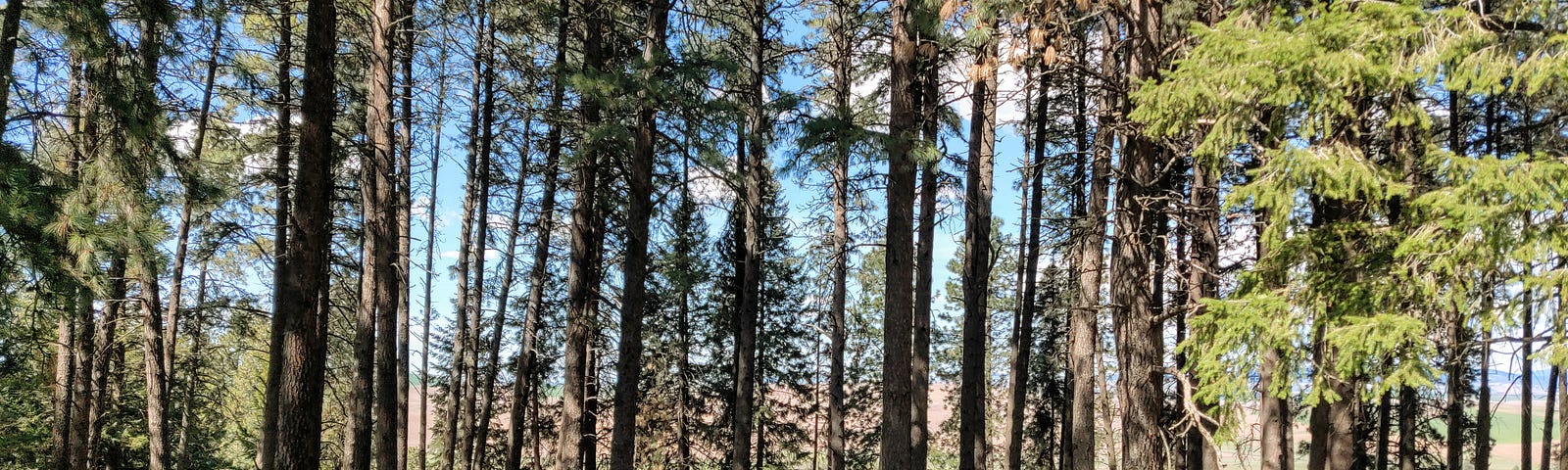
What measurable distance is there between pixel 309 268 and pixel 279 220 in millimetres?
6871

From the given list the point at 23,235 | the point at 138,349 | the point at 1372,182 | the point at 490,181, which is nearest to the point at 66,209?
the point at 23,235

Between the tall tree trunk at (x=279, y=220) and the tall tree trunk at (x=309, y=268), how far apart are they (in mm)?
180

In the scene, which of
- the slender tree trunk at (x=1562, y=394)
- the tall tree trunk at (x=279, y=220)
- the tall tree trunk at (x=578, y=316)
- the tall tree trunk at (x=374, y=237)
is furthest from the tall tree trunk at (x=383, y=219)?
the slender tree trunk at (x=1562, y=394)

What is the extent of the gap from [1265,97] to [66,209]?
9416mm

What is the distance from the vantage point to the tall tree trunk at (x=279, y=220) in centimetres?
886

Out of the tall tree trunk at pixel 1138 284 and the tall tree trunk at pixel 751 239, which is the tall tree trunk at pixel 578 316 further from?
the tall tree trunk at pixel 1138 284

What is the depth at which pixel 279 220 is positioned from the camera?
1280cm

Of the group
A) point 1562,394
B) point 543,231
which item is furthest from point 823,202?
point 1562,394

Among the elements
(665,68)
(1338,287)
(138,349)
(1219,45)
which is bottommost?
(138,349)

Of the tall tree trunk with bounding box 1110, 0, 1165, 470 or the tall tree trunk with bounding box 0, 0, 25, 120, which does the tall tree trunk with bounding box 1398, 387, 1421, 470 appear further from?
the tall tree trunk with bounding box 0, 0, 25, 120

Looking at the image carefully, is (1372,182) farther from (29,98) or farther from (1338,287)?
(29,98)

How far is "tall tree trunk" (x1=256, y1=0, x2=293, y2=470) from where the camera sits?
29.1 ft

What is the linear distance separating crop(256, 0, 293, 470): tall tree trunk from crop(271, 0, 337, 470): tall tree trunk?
18 centimetres

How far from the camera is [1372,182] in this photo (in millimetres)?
5566
